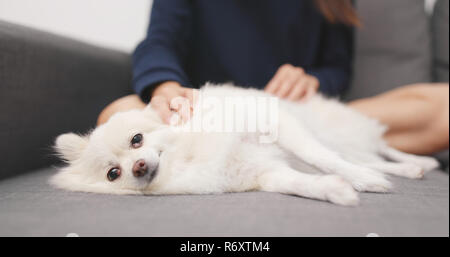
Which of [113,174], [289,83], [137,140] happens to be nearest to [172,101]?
[137,140]

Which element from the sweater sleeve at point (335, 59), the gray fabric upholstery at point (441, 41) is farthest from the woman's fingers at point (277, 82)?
the gray fabric upholstery at point (441, 41)

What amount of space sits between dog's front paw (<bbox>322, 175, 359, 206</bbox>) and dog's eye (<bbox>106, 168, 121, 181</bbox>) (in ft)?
2.07

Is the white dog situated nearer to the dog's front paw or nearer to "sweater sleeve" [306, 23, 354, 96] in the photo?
Answer: the dog's front paw

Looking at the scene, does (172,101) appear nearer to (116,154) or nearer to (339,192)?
(116,154)

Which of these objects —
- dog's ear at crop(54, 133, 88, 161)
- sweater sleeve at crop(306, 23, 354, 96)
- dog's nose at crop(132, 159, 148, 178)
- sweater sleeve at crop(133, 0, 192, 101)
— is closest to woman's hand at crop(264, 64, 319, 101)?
sweater sleeve at crop(306, 23, 354, 96)

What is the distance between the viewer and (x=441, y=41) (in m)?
1.73

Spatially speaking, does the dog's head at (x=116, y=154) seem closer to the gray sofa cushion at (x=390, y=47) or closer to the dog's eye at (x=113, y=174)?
the dog's eye at (x=113, y=174)

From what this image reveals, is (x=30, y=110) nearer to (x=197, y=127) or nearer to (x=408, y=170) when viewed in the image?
(x=197, y=127)

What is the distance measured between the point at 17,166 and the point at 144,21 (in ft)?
2.85

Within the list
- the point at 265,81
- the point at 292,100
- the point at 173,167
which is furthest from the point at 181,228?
the point at 265,81

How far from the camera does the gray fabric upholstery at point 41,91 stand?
3.43 feet

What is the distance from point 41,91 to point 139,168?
0.53m

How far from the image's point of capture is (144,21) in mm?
1537

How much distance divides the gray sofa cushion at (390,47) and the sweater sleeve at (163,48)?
1.05m
